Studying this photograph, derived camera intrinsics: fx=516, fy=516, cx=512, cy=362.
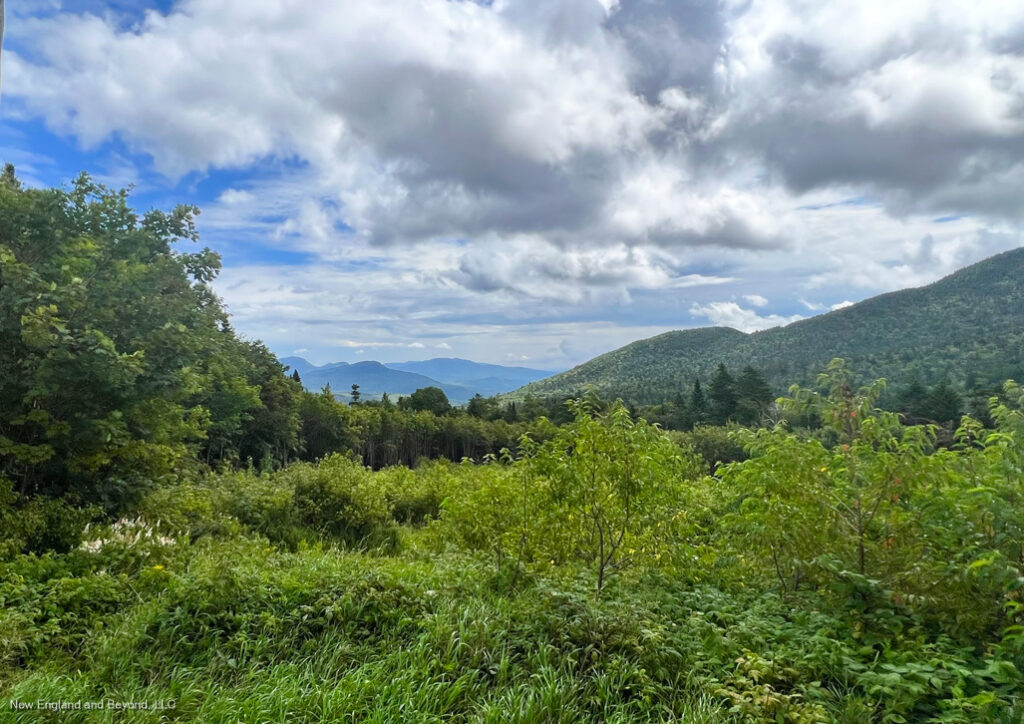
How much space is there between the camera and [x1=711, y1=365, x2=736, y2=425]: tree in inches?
2156

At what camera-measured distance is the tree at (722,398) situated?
180 ft

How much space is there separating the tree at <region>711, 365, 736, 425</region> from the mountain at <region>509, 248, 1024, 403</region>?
482 inches

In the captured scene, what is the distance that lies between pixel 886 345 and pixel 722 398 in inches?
A: 2438

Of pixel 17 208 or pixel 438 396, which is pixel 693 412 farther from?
pixel 17 208

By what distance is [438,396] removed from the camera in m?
58.9

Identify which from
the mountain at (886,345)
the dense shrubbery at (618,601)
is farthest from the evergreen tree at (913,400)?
the dense shrubbery at (618,601)

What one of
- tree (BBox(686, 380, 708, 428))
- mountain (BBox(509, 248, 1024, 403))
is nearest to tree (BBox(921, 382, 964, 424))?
mountain (BBox(509, 248, 1024, 403))

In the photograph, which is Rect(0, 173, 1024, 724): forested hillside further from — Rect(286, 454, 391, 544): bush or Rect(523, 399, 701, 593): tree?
Rect(286, 454, 391, 544): bush

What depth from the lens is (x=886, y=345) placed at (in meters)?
96.4

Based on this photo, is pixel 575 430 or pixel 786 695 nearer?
pixel 786 695

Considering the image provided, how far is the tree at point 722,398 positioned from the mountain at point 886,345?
40.1 feet

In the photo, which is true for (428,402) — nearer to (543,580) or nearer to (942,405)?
(942,405)

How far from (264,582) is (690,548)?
14.2 ft

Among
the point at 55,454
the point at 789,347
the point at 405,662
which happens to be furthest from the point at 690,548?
the point at 789,347
